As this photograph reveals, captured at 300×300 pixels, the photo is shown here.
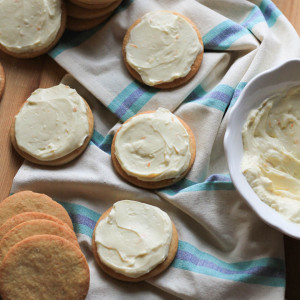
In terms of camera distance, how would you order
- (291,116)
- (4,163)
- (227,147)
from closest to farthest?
(227,147), (291,116), (4,163)

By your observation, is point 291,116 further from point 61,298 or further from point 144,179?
point 61,298

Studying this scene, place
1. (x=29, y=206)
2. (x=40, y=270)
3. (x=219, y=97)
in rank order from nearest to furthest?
(x=40, y=270) < (x=29, y=206) < (x=219, y=97)

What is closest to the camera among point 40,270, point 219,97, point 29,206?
point 40,270

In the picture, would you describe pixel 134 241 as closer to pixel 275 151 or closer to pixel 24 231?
pixel 24 231

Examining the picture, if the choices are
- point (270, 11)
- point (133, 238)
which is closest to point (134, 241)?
point (133, 238)

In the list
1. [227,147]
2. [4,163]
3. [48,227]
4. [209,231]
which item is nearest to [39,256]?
[48,227]

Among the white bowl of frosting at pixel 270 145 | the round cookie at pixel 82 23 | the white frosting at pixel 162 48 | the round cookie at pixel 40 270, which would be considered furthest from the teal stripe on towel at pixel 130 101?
the round cookie at pixel 40 270

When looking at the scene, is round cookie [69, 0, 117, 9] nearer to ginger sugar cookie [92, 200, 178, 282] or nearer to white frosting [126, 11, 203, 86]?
white frosting [126, 11, 203, 86]
